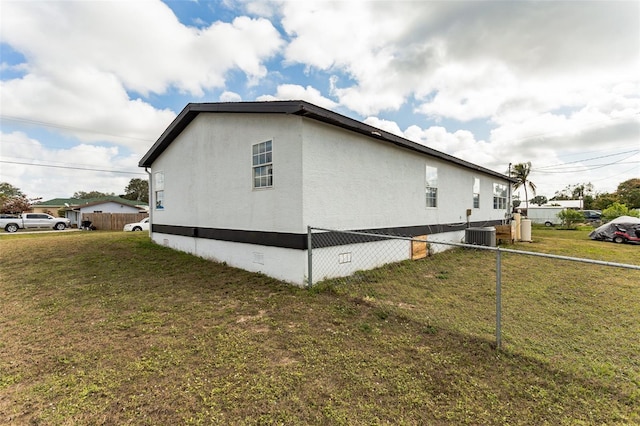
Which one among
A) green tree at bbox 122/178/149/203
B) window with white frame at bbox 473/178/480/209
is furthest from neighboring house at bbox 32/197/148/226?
window with white frame at bbox 473/178/480/209

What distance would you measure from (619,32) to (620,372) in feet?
38.1

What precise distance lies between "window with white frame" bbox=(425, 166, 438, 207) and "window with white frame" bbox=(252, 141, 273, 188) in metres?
5.85

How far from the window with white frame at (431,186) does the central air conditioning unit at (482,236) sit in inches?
101

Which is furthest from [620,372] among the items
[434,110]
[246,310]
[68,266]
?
[434,110]

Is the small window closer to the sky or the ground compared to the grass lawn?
closer to the sky

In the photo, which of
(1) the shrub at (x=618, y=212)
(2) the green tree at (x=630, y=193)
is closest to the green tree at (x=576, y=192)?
(2) the green tree at (x=630, y=193)

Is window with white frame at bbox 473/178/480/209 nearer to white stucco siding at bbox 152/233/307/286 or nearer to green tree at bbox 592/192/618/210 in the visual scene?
white stucco siding at bbox 152/233/307/286

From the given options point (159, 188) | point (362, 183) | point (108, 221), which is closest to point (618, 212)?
point (362, 183)

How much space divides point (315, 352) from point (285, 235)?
2.81 meters

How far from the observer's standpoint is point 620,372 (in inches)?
107

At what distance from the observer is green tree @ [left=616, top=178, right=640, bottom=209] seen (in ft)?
122

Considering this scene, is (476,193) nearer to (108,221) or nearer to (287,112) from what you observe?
(287,112)

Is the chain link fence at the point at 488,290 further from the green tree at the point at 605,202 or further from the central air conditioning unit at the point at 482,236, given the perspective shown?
the green tree at the point at 605,202

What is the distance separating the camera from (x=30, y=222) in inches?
926
